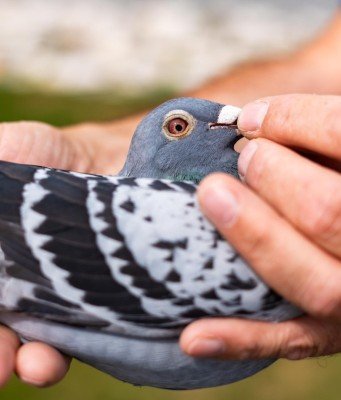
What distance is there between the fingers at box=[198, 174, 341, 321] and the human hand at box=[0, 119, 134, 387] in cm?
83

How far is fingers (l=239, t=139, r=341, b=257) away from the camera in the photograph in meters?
2.88

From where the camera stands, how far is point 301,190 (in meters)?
2.92

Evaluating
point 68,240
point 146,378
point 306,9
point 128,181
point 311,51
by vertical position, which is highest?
point 306,9

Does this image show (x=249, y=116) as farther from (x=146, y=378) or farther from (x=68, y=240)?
(x=146, y=378)

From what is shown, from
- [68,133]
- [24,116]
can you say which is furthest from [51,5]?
[68,133]

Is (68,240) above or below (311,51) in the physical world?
below

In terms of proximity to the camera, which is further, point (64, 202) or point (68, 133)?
point (68, 133)

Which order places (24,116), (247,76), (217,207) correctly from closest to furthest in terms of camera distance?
(217,207) → (247,76) → (24,116)

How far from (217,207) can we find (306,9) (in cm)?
1107

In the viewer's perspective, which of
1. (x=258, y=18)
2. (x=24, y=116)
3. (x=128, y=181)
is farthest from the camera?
(x=258, y=18)

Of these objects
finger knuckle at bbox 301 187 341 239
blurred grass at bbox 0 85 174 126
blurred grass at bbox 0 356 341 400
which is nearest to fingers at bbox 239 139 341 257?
finger knuckle at bbox 301 187 341 239

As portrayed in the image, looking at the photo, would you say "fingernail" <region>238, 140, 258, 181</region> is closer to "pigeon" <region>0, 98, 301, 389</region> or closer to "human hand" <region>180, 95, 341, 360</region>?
"human hand" <region>180, 95, 341, 360</region>

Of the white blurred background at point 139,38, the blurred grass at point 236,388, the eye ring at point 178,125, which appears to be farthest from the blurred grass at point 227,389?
the white blurred background at point 139,38

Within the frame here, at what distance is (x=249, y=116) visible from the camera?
10.6ft
